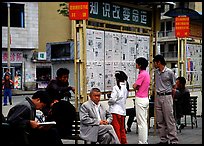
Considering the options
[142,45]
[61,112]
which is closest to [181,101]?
[142,45]

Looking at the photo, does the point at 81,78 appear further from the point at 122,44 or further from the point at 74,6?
the point at 122,44

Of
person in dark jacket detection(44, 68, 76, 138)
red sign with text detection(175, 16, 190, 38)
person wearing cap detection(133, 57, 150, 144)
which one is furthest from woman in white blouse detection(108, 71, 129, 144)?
red sign with text detection(175, 16, 190, 38)

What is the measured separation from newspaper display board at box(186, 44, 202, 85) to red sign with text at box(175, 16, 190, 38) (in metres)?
3.43

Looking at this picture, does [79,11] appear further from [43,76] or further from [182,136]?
[43,76]

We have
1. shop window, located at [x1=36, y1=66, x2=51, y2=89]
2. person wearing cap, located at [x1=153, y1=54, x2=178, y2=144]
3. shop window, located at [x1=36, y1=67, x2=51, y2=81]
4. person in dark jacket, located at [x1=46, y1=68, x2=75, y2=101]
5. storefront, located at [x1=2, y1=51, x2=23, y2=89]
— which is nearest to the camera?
person in dark jacket, located at [x1=46, y1=68, x2=75, y2=101]

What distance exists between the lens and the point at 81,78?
28.3 ft

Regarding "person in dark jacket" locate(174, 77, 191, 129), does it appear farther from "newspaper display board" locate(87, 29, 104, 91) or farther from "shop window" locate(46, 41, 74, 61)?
"shop window" locate(46, 41, 74, 61)

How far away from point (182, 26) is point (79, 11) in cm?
668

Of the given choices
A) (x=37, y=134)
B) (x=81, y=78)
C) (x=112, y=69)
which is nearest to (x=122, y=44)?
(x=112, y=69)

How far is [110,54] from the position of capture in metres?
10.1

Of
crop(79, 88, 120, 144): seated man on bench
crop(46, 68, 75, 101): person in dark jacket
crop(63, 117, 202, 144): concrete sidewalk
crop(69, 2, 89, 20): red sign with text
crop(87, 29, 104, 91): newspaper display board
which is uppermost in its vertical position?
crop(69, 2, 89, 20): red sign with text

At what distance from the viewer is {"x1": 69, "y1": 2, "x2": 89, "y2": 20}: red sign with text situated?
8.16 meters

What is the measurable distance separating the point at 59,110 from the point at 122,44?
11.9 feet

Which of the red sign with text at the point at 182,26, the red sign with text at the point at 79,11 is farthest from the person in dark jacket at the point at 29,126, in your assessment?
the red sign with text at the point at 182,26
